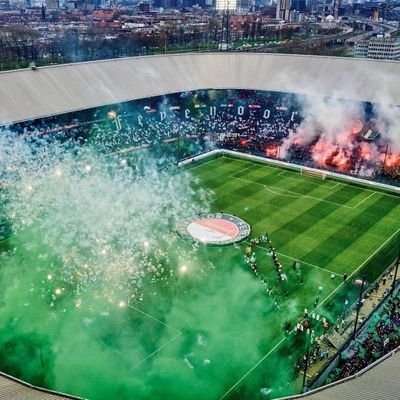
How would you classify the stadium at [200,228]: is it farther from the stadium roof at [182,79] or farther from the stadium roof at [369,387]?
the stadium roof at [182,79]

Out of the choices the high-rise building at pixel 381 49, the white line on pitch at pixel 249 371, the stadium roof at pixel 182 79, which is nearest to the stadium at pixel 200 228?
the white line on pitch at pixel 249 371

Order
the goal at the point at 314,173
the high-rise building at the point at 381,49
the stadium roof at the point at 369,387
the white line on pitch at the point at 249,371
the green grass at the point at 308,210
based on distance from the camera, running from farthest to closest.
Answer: the high-rise building at the point at 381,49
the goal at the point at 314,173
the green grass at the point at 308,210
the white line on pitch at the point at 249,371
the stadium roof at the point at 369,387

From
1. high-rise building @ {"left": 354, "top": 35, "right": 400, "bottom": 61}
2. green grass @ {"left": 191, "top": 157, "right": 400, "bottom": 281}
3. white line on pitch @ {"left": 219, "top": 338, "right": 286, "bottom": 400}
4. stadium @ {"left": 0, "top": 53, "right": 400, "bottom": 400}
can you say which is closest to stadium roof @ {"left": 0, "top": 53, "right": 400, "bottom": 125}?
stadium @ {"left": 0, "top": 53, "right": 400, "bottom": 400}

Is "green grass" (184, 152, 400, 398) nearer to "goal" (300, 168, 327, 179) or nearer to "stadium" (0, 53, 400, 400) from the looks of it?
"stadium" (0, 53, 400, 400)

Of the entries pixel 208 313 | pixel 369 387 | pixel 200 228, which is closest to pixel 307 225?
pixel 200 228

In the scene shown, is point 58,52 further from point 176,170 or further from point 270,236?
point 270,236

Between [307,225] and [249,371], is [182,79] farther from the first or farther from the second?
[249,371]

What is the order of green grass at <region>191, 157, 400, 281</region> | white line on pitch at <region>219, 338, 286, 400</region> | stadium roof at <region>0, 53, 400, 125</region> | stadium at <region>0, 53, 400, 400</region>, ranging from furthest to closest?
stadium roof at <region>0, 53, 400, 125</region>, green grass at <region>191, 157, 400, 281</region>, stadium at <region>0, 53, 400, 400</region>, white line on pitch at <region>219, 338, 286, 400</region>
